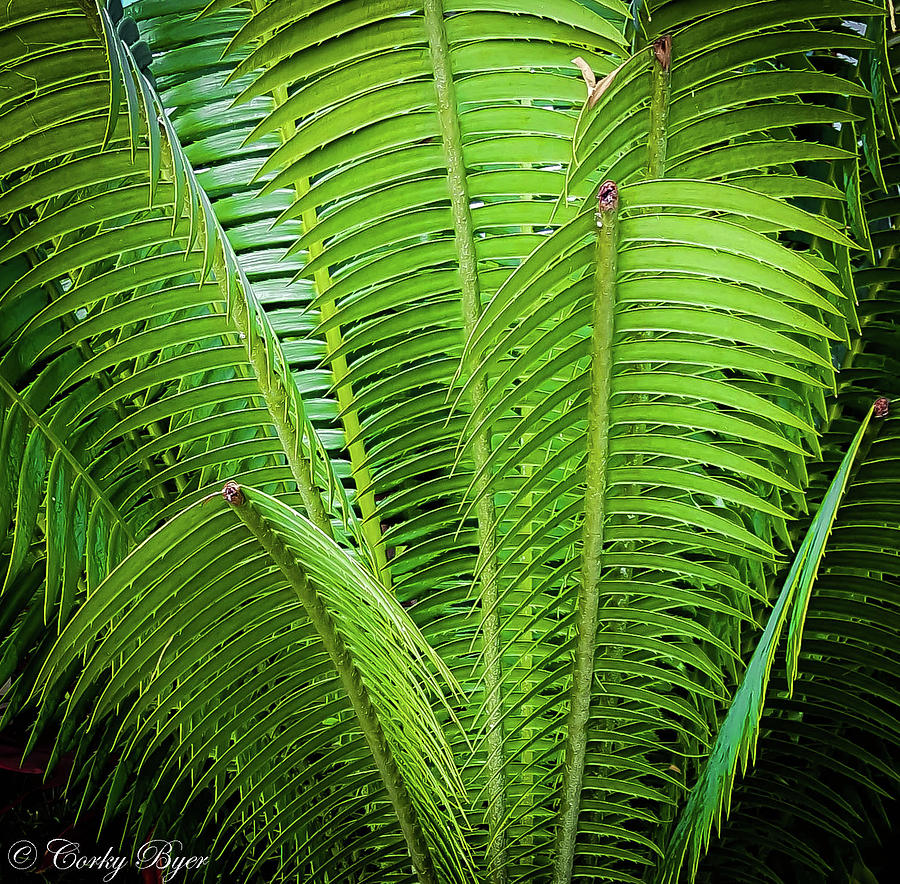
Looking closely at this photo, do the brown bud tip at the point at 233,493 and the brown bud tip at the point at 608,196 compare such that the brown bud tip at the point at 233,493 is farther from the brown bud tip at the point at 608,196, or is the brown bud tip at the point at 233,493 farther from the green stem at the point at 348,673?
the brown bud tip at the point at 608,196

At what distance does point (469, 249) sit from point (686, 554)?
488 mm

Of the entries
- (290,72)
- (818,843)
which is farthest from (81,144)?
(818,843)

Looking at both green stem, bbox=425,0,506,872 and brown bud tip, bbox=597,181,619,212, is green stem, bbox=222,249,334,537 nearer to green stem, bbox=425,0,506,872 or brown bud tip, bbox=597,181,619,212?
green stem, bbox=425,0,506,872

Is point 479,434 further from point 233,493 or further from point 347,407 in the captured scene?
point 233,493

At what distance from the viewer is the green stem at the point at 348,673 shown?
52 centimetres

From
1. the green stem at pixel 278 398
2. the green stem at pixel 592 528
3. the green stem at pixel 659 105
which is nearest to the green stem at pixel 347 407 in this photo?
the green stem at pixel 278 398

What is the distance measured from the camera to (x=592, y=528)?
60cm

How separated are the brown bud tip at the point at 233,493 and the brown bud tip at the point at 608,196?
0.26m

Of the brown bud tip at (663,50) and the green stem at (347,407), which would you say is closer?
the brown bud tip at (663,50)

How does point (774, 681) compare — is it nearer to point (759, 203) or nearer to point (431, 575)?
point (431, 575)
